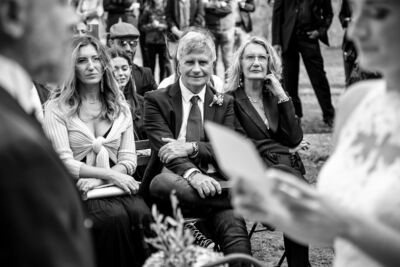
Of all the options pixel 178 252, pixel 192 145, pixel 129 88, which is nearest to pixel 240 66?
pixel 192 145

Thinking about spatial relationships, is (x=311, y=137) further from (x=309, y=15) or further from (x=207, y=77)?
(x=207, y=77)

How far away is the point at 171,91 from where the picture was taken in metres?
5.73

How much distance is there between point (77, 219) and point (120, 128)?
12.8ft

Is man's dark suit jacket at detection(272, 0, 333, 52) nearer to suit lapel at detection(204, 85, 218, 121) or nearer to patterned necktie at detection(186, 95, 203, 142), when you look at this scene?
suit lapel at detection(204, 85, 218, 121)

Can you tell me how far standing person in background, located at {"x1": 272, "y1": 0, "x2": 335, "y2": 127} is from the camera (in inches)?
395

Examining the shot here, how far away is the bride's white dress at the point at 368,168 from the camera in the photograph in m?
1.92

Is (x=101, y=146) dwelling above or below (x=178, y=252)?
below

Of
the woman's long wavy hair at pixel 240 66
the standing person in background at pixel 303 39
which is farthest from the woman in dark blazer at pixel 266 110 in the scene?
the standing person in background at pixel 303 39

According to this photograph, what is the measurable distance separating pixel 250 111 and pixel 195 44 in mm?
627

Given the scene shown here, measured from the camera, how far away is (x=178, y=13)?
1165cm

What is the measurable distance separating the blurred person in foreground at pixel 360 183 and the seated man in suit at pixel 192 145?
119 inches

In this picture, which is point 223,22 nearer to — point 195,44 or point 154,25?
point 154,25

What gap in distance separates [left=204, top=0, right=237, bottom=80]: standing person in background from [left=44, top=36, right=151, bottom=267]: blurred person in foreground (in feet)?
20.6

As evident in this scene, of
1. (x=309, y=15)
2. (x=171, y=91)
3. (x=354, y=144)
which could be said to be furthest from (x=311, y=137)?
(x=354, y=144)
